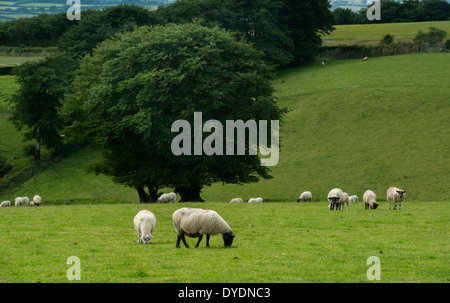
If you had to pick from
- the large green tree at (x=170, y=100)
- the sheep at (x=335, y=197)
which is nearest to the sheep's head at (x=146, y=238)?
the sheep at (x=335, y=197)

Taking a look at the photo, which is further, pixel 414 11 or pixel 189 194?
pixel 414 11

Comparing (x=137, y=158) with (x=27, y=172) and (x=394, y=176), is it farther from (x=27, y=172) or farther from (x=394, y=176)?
(x=27, y=172)

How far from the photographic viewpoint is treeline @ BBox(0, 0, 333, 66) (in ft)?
304

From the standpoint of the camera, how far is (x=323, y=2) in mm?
110125

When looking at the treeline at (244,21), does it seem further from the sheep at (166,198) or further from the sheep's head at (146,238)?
the sheep's head at (146,238)

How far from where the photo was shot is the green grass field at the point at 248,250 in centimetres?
1580

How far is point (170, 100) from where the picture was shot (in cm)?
4531

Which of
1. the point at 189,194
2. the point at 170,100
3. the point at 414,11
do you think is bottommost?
the point at 189,194

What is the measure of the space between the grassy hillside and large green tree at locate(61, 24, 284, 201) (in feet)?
30.9

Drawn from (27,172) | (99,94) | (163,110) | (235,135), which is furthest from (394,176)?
(27,172)

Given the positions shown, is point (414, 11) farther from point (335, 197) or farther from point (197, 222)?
point (197, 222)

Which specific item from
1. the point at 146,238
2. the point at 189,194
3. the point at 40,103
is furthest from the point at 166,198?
the point at 40,103

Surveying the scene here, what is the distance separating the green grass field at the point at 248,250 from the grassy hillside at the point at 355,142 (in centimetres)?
2223

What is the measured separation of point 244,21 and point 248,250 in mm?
86093
